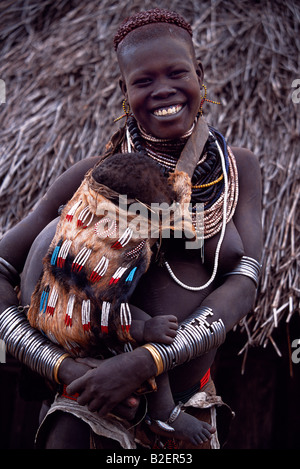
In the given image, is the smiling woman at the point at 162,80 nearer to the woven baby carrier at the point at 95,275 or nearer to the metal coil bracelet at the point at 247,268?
the woven baby carrier at the point at 95,275

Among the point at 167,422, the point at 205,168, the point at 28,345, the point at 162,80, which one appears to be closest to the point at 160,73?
the point at 162,80

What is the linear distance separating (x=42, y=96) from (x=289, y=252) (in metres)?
1.77

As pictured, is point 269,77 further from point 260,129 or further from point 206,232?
point 206,232

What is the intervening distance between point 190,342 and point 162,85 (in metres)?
0.82

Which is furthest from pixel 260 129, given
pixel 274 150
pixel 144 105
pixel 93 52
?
pixel 144 105

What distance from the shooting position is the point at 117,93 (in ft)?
10.3

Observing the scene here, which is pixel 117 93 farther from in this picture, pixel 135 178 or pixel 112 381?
pixel 112 381

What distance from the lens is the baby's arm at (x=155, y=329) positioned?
1450mm

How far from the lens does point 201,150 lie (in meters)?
1.76

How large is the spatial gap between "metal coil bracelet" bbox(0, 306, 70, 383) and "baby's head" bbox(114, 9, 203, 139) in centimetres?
75

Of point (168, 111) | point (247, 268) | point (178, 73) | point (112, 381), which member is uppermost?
point (178, 73)
